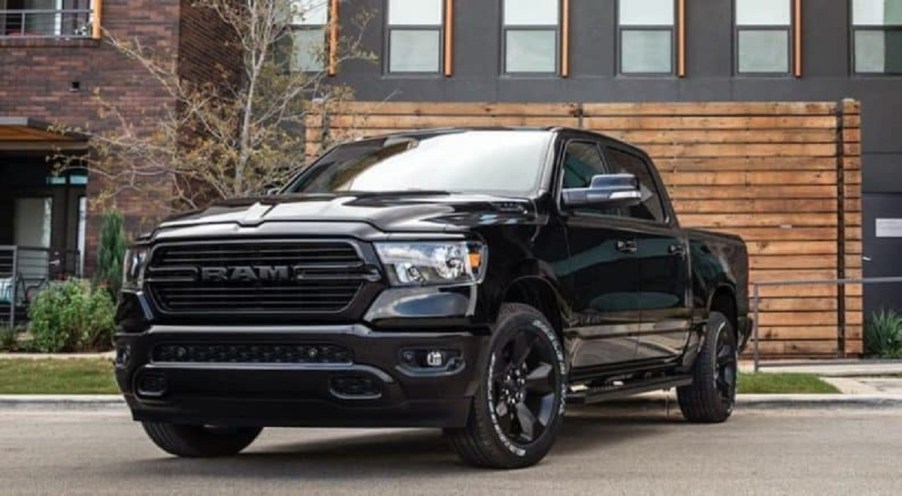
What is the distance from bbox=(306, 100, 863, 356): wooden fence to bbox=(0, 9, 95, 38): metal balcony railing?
589 centimetres

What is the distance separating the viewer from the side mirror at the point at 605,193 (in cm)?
631

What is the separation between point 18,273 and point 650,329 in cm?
1250

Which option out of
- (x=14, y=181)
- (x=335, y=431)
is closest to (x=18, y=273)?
(x=14, y=181)

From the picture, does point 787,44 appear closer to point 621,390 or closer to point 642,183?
point 642,183

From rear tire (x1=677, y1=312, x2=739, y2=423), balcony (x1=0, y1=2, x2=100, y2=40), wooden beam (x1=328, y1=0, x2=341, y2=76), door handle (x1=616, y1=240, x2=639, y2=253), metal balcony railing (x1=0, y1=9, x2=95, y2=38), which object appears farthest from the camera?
metal balcony railing (x1=0, y1=9, x2=95, y2=38)

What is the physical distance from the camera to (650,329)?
7227 millimetres

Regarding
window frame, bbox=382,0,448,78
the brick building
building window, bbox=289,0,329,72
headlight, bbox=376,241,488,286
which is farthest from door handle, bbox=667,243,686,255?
window frame, bbox=382,0,448,78

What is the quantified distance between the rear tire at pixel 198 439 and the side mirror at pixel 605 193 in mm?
2247

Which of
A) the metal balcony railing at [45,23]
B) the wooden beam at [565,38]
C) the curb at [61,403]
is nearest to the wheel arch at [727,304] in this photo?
the curb at [61,403]

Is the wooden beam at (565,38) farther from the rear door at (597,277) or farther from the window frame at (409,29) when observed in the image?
the rear door at (597,277)

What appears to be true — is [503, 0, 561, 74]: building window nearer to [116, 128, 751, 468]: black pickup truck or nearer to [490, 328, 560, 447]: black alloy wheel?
[116, 128, 751, 468]: black pickup truck

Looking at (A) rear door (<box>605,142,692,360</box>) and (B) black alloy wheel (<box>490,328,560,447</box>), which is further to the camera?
(A) rear door (<box>605,142,692,360</box>)

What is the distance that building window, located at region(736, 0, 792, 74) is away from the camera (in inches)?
730

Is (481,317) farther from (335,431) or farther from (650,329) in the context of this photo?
(335,431)
